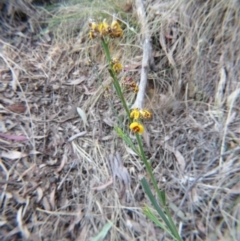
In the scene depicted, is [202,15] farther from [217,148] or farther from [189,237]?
[189,237]

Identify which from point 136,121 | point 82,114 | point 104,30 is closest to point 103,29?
point 104,30

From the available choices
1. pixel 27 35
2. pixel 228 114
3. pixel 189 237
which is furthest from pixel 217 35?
pixel 27 35

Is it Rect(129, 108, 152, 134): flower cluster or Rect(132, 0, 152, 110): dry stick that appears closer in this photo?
Rect(129, 108, 152, 134): flower cluster

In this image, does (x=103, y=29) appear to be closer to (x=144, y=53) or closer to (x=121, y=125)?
(x=121, y=125)

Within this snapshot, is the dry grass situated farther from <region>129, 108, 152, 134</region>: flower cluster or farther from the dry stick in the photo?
<region>129, 108, 152, 134</region>: flower cluster

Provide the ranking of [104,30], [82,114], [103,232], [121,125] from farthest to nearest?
[82,114]
[121,125]
[103,232]
[104,30]

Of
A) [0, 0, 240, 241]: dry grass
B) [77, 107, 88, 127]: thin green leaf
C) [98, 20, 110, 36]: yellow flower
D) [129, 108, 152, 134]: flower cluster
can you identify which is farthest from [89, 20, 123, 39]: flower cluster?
[77, 107, 88, 127]: thin green leaf

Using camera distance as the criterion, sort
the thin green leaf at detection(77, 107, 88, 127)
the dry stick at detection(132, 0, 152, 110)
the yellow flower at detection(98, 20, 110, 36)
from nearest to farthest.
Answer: the yellow flower at detection(98, 20, 110, 36), the dry stick at detection(132, 0, 152, 110), the thin green leaf at detection(77, 107, 88, 127)

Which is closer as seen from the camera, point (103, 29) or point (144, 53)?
point (103, 29)
